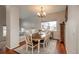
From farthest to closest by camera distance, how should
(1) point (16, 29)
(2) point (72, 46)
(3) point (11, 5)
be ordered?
(2) point (72, 46) < (1) point (16, 29) < (3) point (11, 5)

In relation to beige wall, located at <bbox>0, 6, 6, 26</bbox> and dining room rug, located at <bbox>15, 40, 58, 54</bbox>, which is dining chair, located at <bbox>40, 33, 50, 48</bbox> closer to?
dining room rug, located at <bbox>15, 40, 58, 54</bbox>

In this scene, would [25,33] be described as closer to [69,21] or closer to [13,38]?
[13,38]

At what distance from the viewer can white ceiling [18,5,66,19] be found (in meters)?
1.79

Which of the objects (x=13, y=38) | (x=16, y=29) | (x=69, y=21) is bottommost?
(x=13, y=38)

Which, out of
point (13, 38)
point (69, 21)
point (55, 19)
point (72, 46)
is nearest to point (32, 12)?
point (55, 19)

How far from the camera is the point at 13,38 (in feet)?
6.32

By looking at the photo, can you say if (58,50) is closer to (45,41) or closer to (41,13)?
(45,41)

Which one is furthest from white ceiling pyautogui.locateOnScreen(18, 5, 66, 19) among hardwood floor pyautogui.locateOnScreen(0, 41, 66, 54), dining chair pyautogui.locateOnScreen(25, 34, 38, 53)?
hardwood floor pyautogui.locateOnScreen(0, 41, 66, 54)

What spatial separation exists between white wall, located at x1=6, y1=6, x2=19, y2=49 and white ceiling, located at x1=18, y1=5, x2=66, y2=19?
9 cm

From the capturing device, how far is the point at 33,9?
6.08 feet

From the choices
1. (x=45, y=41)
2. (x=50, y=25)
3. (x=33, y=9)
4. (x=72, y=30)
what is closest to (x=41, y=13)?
(x=33, y=9)

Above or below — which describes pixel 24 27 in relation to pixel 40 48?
above

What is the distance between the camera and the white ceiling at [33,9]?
1786mm

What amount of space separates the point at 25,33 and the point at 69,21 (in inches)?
31.7
